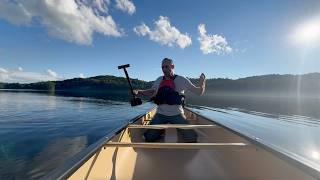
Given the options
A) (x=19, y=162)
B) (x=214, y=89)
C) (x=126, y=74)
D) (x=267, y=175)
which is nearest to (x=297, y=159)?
(x=267, y=175)

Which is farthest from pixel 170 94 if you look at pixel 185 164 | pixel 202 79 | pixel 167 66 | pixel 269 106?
pixel 269 106

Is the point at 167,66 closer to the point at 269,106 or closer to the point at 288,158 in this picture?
the point at 288,158

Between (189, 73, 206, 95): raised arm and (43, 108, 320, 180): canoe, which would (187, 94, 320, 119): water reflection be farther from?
(43, 108, 320, 180): canoe

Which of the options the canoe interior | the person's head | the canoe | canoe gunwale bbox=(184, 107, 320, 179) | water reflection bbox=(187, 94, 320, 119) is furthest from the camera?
water reflection bbox=(187, 94, 320, 119)

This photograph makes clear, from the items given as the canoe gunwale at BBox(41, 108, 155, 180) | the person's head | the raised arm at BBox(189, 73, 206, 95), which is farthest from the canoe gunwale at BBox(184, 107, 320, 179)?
the person's head

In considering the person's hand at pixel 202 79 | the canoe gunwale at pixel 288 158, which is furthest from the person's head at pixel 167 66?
the canoe gunwale at pixel 288 158

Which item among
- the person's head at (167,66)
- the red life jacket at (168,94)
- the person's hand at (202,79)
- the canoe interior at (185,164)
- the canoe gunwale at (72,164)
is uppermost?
the person's head at (167,66)

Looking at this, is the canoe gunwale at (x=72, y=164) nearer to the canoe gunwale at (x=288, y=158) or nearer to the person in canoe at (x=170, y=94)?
the canoe gunwale at (x=288, y=158)

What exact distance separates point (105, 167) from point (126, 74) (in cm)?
445

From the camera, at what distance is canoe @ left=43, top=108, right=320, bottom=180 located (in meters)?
3.57

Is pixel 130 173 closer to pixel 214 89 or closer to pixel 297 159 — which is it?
pixel 297 159

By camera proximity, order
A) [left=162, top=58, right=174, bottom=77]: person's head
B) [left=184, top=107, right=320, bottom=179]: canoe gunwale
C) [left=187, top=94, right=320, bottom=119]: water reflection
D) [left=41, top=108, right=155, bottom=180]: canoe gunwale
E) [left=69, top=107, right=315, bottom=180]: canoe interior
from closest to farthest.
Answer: [left=41, top=108, right=155, bottom=180]: canoe gunwale
[left=184, top=107, right=320, bottom=179]: canoe gunwale
[left=69, top=107, right=315, bottom=180]: canoe interior
[left=162, top=58, right=174, bottom=77]: person's head
[left=187, top=94, right=320, bottom=119]: water reflection

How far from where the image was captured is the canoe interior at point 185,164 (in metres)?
3.97

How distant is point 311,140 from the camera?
1756cm
